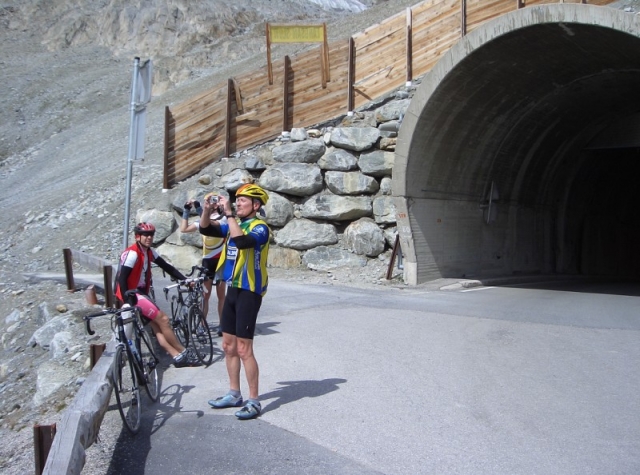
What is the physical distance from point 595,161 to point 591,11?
11839 mm

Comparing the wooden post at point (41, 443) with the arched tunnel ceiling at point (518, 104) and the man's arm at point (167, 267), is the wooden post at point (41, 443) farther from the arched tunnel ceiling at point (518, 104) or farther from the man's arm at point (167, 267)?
the arched tunnel ceiling at point (518, 104)

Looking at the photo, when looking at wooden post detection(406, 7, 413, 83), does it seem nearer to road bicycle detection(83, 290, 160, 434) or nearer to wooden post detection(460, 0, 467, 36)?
wooden post detection(460, 0, 467, 36)

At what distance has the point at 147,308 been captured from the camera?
7.14 metres

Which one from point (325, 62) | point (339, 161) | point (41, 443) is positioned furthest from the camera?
point (325, 62)

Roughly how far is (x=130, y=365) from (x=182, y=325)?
79.1 inches

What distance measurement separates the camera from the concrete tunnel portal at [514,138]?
13625 mm

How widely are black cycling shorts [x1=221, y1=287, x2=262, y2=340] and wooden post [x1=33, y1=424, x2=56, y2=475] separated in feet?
6.47

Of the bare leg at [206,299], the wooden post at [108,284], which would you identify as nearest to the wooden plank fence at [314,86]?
the wooden post at [108,284]

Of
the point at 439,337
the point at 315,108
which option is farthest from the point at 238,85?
the point at 439,337

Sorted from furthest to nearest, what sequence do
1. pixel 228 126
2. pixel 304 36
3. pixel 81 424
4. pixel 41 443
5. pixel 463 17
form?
pixel 304 36 → pixel 228 126 → pixel 463 17 → pixel 81 424 → pixel 41 443

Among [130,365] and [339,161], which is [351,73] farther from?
[130,365]

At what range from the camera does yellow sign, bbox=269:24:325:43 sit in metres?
18.8

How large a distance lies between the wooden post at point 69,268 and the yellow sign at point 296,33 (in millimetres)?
9068

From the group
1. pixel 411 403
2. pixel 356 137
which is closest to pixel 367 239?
pixel 356 137
